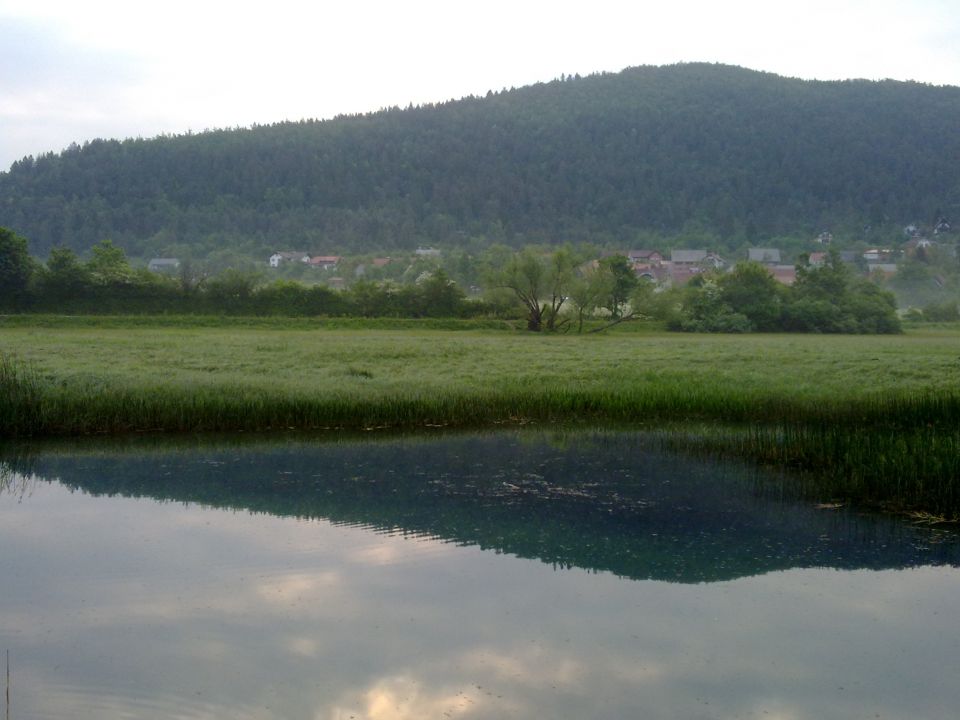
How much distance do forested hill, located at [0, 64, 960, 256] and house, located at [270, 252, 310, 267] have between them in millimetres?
2924

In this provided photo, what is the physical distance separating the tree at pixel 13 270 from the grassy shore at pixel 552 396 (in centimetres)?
1718

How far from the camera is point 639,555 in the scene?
8.35m

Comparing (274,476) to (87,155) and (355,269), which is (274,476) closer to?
(355,269)

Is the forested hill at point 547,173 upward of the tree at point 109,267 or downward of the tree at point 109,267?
upward

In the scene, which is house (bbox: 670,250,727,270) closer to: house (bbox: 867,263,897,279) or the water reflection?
house (bbox: 867,263,897,279)

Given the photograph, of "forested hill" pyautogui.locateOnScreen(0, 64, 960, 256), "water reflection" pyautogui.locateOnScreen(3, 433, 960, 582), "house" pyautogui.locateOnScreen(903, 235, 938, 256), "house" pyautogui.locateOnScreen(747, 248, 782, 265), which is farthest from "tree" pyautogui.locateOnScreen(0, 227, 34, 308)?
"house" pyautogui.locateOnScreen(903, 235, 938, 256)

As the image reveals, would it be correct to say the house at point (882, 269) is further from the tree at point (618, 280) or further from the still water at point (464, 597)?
the still water at point (464, 597)

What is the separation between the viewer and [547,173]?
10931 cm

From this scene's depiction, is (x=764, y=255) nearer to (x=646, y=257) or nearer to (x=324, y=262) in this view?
A: (x=646, y=257)

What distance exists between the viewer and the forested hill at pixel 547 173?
95438mm

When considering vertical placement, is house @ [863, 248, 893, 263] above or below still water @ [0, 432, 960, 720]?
above

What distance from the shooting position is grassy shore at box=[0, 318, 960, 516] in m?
11.5

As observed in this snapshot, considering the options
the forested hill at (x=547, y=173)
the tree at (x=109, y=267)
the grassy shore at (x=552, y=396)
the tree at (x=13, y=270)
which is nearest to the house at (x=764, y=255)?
the forested hill at (x=547, y=173)

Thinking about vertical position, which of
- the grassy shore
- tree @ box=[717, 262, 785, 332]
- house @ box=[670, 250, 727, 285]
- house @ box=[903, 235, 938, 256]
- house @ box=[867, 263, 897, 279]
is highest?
house @ box=[903, 235, 938, 256]
